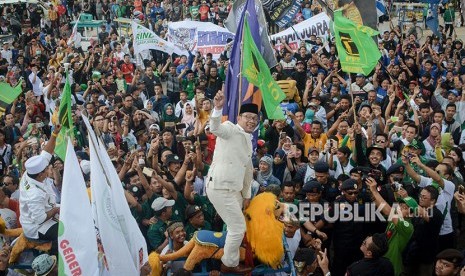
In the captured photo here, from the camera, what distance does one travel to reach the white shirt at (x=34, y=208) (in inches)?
244

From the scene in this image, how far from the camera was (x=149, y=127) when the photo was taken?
10148mm

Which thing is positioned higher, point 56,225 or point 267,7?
point 267,7

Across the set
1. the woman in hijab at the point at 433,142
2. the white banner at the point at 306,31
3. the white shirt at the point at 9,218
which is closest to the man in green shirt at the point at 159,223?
the white shirt at the point at 9,218

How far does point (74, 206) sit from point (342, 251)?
2.89 m

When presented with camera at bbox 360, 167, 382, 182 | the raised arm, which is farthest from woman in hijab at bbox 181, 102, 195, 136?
the raised arm

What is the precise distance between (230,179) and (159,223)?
1.63 meters

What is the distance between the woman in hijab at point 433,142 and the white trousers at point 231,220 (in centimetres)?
408

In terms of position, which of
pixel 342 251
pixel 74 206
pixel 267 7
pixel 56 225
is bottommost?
pixel 342 251

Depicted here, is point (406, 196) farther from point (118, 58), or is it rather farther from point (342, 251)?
point (118, 58)

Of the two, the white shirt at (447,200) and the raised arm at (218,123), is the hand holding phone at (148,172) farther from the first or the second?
the white shirt at (447,200)

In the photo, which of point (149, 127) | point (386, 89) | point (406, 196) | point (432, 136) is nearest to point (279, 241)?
point (406, 196)

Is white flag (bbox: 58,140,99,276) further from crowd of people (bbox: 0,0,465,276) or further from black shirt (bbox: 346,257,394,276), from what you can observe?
black shirt (bbox: 346,257,394,276)

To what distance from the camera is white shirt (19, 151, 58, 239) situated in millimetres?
6199

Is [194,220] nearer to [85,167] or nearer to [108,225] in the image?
[108,225]
